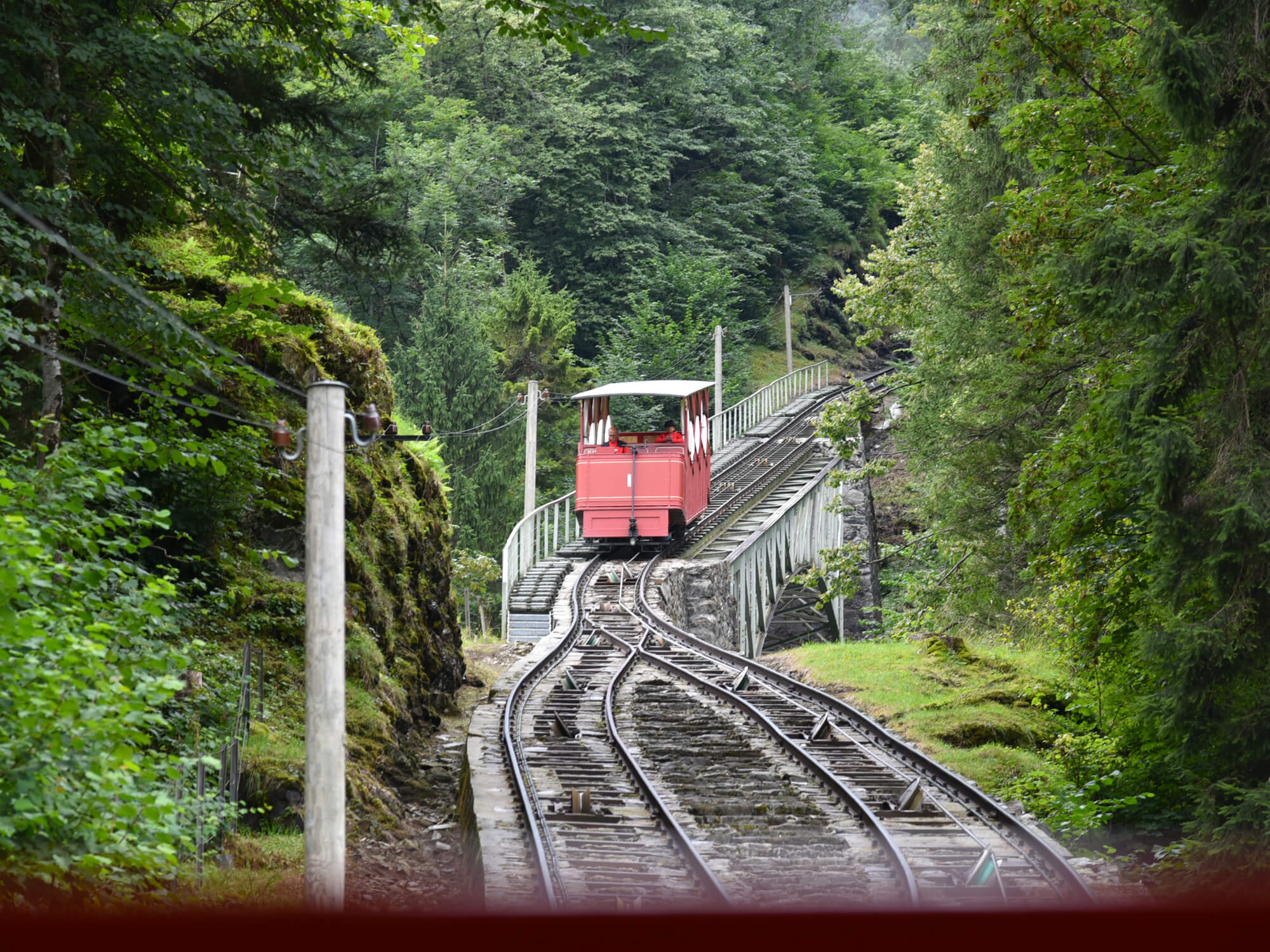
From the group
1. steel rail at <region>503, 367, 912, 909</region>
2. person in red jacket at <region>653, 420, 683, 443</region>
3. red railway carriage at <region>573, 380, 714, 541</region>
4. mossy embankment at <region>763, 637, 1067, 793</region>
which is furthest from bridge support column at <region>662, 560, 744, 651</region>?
mossy embankment at <region>763, 637, 1067, 793</region>

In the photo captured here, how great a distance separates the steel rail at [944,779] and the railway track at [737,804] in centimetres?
2

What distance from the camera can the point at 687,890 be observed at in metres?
7.75

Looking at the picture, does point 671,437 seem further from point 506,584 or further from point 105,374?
point 105,374

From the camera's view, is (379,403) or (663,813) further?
(379,403)

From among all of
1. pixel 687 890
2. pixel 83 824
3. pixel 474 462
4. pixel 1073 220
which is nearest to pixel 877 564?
pixel 474 462

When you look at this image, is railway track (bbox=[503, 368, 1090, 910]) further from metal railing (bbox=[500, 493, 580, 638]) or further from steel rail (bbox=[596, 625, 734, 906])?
metal railing (bbox=[500, 493, 580, 638])

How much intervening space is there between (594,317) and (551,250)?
3929mm

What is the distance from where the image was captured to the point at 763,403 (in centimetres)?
4953

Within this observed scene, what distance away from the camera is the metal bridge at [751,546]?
25.2 metres

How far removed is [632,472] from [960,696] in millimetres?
13021

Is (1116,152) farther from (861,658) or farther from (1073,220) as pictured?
(861,658)

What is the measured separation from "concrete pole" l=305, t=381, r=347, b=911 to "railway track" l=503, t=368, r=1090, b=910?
188 centimetres

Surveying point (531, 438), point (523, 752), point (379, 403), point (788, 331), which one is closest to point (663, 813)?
point (523, 752)

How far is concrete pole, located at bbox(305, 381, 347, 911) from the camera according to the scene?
258 inches
